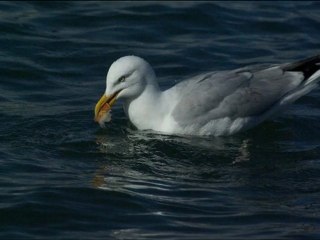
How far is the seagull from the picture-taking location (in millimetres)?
9977

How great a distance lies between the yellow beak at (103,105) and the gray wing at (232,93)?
2.06 ft

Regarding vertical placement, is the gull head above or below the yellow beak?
above

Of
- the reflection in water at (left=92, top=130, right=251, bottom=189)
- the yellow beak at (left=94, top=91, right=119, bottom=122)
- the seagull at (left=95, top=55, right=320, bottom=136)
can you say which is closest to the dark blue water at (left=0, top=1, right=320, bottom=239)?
the reflection in water at (left=92, top=130, right=251, bottom=189)

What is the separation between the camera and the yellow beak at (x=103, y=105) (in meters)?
9.87

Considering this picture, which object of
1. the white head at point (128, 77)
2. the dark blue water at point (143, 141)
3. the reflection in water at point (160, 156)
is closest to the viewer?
the dark blue water at point (143, 141)

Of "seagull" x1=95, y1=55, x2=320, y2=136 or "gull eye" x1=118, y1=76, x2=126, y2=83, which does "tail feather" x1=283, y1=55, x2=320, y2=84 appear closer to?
"seagull" x1=95, y1=55, x2=320, y2=136

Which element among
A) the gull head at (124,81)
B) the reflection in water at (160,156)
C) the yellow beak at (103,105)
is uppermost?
the gull head at (124,81)

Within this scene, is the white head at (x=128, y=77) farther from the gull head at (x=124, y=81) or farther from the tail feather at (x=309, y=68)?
the tail feather at (x=309, y=68)

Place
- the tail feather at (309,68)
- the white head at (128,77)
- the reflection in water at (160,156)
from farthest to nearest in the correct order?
1. the tail feather at (309,68)
2. the white head at (128,77)
3. the reflection in water at (160,156)

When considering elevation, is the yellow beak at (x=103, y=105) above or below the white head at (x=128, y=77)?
below

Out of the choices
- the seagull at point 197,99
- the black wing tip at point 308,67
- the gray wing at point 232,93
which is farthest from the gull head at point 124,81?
the black wing tip at point 308,67

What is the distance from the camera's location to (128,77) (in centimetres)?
997

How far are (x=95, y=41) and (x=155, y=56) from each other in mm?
1010

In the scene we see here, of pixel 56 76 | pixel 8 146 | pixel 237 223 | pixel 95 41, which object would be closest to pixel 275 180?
pixel 237 223
